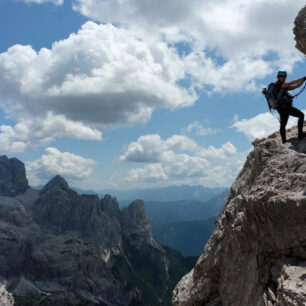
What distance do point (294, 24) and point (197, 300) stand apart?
554 inches

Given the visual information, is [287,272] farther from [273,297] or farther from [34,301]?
[34,301]

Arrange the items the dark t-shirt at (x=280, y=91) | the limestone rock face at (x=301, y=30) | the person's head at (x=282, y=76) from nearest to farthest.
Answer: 1. the person's head at (x=282, y=76)
2. the dark t-shirt at (x=280, y=91)
3. the limestone rock face at (x=301, y=30)

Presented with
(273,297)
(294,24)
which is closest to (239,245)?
(273,297)

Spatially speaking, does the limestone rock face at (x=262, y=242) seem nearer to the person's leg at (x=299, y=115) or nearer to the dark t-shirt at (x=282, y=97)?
the person's leg at (x=299, y=115)

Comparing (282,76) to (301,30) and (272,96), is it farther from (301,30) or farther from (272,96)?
(301,30)

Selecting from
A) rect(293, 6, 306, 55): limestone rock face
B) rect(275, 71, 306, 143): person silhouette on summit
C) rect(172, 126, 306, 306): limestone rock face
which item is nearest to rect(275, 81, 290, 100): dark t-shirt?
rect(275, 71, 306, 143): person silhouette on summit

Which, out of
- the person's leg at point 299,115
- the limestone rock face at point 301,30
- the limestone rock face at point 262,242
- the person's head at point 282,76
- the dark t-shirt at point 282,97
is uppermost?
the limestone rock face at point 301,30

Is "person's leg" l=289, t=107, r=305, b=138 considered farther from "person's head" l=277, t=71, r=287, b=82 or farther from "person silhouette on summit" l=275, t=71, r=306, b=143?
"person's head" l=277, t=71, r=287, b=82

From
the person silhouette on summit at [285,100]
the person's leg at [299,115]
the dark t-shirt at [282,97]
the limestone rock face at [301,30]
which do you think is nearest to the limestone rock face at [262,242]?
the person's leg at [299,115]

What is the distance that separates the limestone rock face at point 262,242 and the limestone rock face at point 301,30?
172 inches

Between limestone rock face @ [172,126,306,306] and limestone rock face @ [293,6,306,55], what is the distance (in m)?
4.38

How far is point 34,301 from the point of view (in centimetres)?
17538

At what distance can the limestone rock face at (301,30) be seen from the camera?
14812mm

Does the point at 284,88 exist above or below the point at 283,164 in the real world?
above
